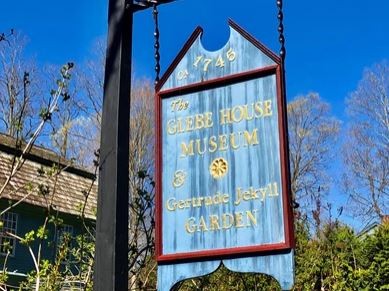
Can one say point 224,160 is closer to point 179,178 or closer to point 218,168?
point 218,168

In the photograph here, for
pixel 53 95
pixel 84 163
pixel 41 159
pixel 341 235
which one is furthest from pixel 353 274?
pixel 84 163

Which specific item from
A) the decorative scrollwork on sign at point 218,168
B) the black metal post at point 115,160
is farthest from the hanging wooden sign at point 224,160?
the black metal post at point 115,160

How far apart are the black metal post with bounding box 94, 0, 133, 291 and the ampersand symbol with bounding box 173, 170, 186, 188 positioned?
61cm

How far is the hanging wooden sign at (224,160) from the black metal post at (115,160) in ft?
2.04

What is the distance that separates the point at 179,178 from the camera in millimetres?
3680

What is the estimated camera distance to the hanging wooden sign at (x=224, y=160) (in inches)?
132

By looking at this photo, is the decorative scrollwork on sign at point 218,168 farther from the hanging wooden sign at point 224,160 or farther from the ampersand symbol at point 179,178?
the ampersand symbol at point 179,178

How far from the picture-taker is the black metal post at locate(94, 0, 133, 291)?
9.59ft

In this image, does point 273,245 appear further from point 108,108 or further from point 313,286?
point 313,286

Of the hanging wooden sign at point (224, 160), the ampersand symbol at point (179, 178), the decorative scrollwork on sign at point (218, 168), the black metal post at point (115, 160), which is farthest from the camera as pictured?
the ampersand symbol at point (179, 178)

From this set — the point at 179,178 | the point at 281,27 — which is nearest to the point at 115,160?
the point at 179,178

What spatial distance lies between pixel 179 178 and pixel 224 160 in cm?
32

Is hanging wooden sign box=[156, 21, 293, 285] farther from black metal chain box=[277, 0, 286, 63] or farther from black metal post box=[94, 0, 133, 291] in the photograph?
black metal post box=[94, 0, 133, 291]

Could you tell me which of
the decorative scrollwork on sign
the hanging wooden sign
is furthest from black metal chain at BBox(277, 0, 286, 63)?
the decorative scrollwork on sign
